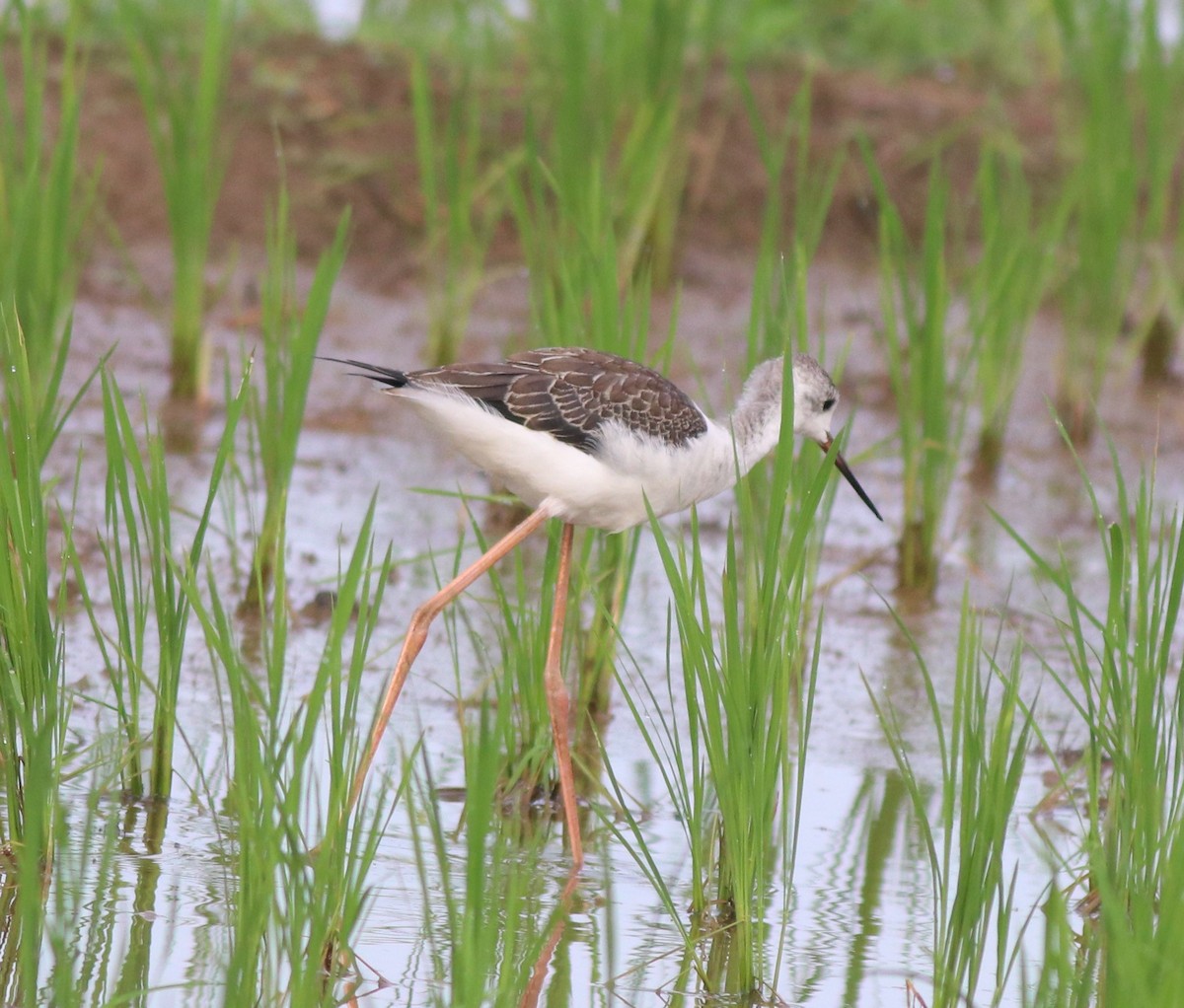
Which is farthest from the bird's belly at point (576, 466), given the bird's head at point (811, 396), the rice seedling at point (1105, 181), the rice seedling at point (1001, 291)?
the rice seedling at point (1105, 181)

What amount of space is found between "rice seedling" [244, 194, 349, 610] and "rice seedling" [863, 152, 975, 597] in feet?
5.56

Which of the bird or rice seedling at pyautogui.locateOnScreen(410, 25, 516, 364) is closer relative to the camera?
the bird

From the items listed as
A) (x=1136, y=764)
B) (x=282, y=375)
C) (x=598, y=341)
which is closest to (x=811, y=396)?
(x=598, y=341)

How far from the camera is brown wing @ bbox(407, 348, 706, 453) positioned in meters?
4.19

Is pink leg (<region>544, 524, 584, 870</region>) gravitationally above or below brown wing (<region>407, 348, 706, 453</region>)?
below

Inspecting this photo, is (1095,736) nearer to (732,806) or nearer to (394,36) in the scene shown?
(732,806)

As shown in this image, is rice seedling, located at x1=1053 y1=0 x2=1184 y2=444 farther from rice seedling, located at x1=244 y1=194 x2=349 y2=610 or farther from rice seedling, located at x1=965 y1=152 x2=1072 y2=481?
rice seedling, located at x1=244 y1=194 x2=349 y2=610

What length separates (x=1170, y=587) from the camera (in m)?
3.29

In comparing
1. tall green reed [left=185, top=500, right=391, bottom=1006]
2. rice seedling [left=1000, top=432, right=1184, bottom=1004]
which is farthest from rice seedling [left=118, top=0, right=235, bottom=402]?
rice seedling [left=1000, top=432, right=1184, bottom=1004]

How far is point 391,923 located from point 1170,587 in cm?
155

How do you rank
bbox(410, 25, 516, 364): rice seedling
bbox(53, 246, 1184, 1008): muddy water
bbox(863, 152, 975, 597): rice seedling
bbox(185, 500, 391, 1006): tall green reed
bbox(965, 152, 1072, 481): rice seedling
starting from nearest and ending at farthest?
bbox(185, 500, 391, 1006): tall green reed
bbox(53, 246, 1184, 1008): muddy water
bbox(863, 152, 975, 597): rice seedling
bbox(965, 152, 1072, 481): rice seedling
bbox(410, 25, 516, 364): rice seedling

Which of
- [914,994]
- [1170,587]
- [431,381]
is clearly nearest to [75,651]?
[431,381]

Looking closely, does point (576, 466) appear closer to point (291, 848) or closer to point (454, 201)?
point (291, 848)

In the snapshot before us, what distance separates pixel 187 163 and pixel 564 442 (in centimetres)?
278
